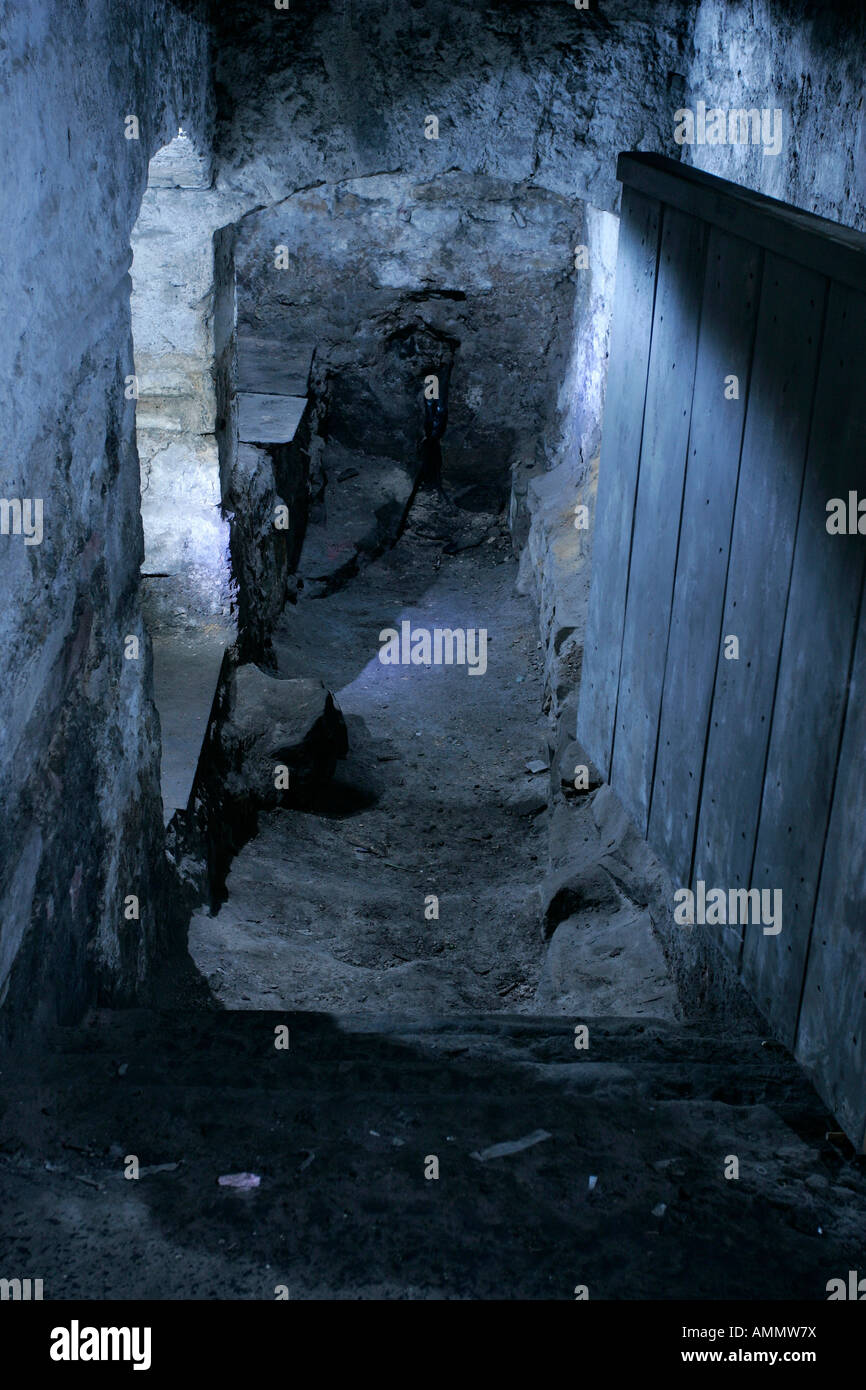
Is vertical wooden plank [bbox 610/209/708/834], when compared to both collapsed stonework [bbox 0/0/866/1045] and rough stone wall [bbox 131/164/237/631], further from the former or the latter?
rough stone wall [bbox 131/164/237/631]

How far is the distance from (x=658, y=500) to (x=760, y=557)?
2.13 ft

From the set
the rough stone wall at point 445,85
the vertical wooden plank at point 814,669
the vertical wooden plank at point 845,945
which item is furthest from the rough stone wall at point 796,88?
the vertical wooden plank at point 845,945

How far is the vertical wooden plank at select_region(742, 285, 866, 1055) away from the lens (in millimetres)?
1785

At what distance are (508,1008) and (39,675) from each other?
2419 millimetres

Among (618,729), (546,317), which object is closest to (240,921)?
(618,729)

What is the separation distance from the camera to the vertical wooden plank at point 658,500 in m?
2.56

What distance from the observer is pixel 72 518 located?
243 centimetres

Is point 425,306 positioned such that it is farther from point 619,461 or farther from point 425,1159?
point 425,1159

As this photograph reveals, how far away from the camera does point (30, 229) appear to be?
2.03 meters

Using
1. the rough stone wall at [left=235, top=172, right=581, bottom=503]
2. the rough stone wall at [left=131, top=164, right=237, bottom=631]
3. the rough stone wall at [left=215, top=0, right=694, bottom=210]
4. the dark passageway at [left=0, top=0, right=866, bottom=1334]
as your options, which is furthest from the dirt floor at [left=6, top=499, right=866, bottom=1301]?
the rough stone wall at [left=235, top=172, right=581, bottom=503]

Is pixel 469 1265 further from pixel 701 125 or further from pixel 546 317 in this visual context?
pixel 546 317

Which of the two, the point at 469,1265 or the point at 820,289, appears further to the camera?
the point at 820,289

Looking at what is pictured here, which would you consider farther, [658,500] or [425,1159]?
[658,500]

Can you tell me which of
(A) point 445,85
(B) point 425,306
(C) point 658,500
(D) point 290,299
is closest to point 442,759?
(A) point 445,85
